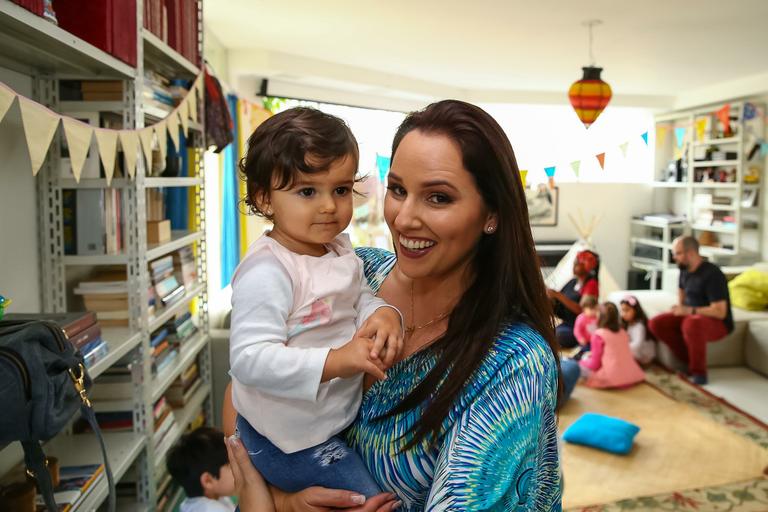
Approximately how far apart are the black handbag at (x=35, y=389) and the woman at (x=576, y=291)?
4405 mm

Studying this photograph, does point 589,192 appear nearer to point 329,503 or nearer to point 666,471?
point 666,471

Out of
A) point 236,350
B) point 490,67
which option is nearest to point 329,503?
point 236,350

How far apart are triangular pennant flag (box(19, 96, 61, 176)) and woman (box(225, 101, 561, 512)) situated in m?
0.73

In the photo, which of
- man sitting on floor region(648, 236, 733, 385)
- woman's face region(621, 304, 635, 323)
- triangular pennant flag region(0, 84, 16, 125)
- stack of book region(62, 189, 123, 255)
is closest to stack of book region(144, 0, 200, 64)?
stack of book region(62, 189, 123, 255)

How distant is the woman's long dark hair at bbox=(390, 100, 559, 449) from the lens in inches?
39.2

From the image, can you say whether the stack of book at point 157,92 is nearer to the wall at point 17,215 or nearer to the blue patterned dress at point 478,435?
the wall at point 17,215

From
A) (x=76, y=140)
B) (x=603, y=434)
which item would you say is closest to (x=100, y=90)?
(x=76, y=140)

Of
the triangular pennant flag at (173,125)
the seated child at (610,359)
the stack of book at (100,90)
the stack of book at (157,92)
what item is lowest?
the seated child at (610,359)

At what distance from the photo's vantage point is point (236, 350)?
0.99 metres

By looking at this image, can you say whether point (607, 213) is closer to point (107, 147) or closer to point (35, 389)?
point (107, 147)

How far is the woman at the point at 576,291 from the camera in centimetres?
534

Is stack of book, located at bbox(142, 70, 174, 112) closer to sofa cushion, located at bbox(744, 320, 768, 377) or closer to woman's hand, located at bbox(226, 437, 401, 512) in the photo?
woman's hand, located at bbox(226, 437, 401, 512)

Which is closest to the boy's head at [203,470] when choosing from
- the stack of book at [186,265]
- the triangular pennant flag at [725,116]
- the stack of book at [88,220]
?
the stack of book at [88,220]

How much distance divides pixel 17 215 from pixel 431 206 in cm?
150
